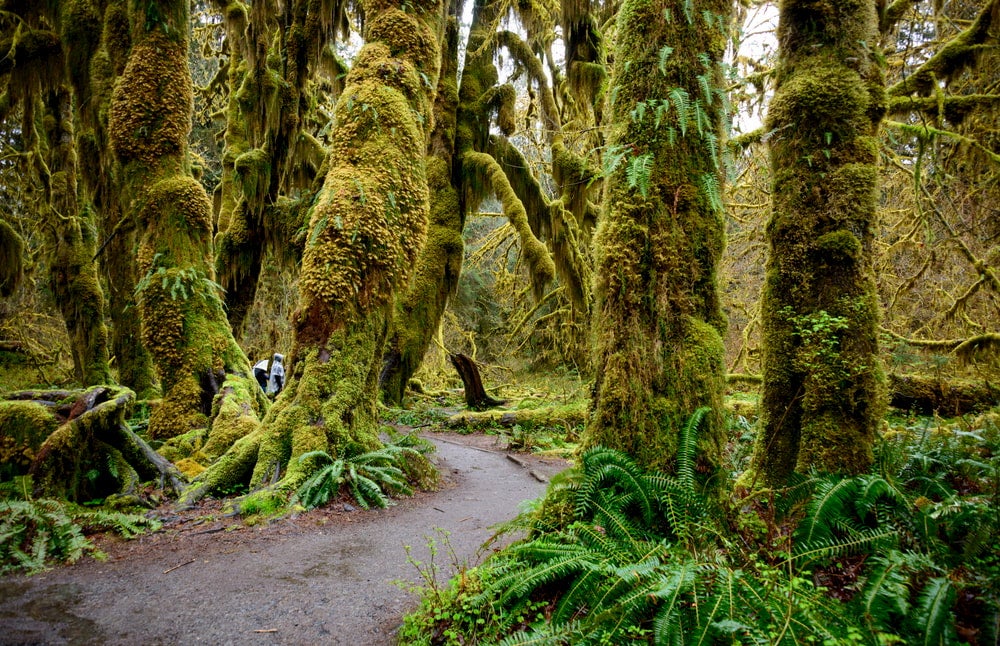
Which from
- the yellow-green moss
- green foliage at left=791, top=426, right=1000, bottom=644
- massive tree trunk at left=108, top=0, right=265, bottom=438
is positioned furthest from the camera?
the yellow-green moss

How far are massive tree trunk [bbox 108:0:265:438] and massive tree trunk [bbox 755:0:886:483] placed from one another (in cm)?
648

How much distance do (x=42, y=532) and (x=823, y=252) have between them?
6.32 m

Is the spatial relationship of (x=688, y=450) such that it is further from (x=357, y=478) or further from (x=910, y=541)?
(x=357, y=478)

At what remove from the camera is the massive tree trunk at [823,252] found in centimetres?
361

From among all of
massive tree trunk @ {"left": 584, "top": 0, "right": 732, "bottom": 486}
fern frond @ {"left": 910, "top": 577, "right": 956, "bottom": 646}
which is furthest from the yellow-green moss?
fern frond @ {"left": 910, "top": 577, "right": 956, "bottom": 646}

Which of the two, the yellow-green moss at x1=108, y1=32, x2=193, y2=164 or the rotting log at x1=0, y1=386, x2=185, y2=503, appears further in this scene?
the yellow-green moss at x1=108, y1=32, x2=193, y2=164

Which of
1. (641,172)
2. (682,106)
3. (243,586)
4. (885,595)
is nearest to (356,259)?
(243,586)

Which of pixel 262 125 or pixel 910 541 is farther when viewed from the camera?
pixel 262 125

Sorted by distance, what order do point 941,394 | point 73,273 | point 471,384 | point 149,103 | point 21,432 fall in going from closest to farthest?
point 21,432, point 149,103, point 941,394, point 73,273, point 471,384

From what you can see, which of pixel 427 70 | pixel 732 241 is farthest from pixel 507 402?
pixel 427 70

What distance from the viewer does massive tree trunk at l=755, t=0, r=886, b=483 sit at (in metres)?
→ 3.61

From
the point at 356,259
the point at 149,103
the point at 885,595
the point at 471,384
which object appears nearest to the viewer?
the point at 885,595

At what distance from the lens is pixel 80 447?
455 centimetres

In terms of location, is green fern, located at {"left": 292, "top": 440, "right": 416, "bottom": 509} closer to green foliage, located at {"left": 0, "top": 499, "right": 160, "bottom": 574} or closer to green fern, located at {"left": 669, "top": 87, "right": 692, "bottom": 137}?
green foliage, located at {"left": 0, "top": 499, "right": 160, "bottom": 574}
